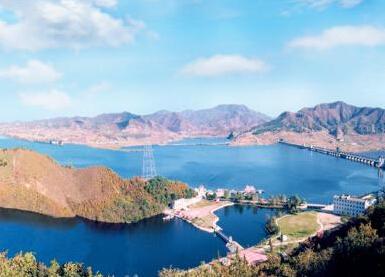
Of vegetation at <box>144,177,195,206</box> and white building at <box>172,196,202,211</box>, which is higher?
vegetation at <box>144,177,195,206</box>

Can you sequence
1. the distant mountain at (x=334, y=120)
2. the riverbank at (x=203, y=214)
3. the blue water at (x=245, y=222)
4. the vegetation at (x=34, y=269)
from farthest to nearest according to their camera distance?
the distant mountain at (x=334, y=120)
the riverbank at (x=203, y=214)
the blue water at (x=245, y=222)
the vegetation at (x=34, y=269)

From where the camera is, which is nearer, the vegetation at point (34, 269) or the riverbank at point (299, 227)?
the vegetation at point (34, 269)

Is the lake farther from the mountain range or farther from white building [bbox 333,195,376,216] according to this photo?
the mountain range

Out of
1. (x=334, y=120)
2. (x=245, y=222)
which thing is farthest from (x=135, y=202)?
(x=334, y=120)

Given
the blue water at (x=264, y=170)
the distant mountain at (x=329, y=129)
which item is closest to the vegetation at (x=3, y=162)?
the blue water at (x=264, y=170)

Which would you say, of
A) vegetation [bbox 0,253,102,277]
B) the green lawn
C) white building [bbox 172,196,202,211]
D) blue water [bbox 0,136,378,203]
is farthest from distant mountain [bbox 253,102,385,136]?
vegetation [bbox 0,253,102,277]

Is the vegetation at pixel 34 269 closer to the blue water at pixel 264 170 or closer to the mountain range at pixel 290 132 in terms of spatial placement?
the blue water at pixel 264 170

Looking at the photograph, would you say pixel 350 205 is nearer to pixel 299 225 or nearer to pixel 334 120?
pixel 299 225
